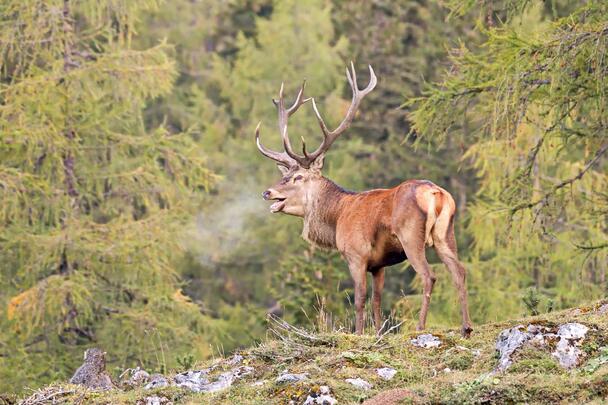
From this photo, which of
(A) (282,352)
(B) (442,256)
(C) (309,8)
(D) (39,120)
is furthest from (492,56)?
(C) (309,8)

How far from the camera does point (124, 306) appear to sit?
2366 cm

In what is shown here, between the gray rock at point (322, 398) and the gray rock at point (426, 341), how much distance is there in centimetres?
144

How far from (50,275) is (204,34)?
23070mm

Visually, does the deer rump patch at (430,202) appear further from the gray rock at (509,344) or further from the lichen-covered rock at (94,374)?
the lichen-covered rock at (94,374)

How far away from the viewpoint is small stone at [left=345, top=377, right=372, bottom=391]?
9.18 meters

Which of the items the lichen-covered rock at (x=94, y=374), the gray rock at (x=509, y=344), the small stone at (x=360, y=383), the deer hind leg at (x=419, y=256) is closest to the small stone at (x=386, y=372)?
the small stone at (x=360, y=383)

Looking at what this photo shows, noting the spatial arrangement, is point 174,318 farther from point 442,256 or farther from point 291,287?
point 442,256

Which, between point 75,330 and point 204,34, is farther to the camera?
point 204,34

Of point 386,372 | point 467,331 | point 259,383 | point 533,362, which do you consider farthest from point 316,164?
point 533,362

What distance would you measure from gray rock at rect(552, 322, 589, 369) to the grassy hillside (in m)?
0.05

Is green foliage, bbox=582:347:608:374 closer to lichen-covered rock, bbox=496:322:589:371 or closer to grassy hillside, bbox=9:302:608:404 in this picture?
grassy hillside, bbox=9:302:608:404

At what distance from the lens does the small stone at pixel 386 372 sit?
30.9 ft

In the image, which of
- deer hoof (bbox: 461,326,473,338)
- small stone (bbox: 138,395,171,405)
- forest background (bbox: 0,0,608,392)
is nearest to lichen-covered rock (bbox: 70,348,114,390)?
small stone (bbox: 138,395,171,405)

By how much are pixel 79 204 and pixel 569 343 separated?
16.3 m
